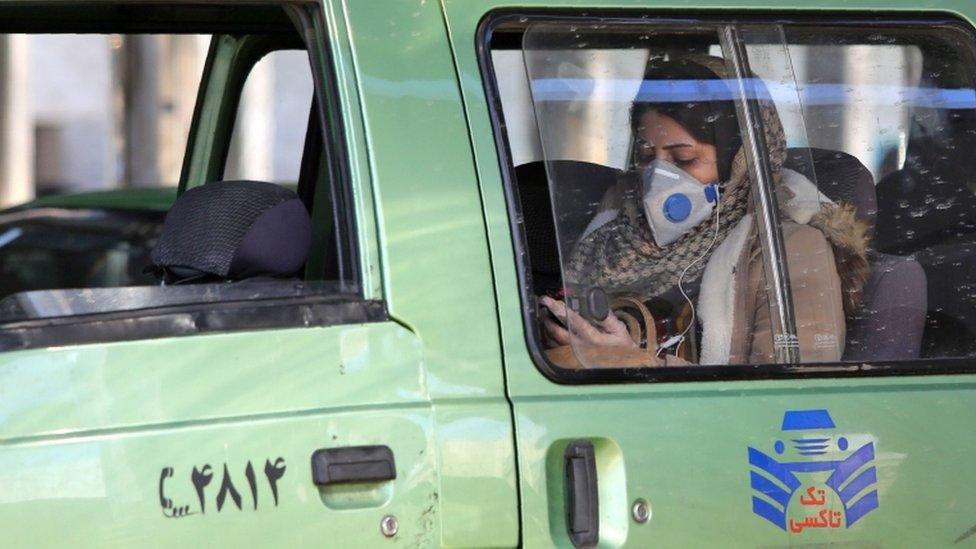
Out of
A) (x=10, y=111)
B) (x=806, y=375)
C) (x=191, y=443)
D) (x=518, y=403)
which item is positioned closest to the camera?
(x=191, y=443)

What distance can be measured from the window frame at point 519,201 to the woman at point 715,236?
0.08 m

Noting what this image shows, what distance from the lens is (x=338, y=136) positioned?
2760 millimetres

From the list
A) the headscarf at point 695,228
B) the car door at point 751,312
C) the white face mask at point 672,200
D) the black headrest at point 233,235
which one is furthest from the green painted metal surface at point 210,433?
the white face mask at point 672,200

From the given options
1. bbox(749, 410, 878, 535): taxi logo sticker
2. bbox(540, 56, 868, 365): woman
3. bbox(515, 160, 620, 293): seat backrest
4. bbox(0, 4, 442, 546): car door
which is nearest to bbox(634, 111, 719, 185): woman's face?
bbox(540, 56, 868, 365): woman

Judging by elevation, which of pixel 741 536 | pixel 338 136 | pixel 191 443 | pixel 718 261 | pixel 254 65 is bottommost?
pixel 741 536

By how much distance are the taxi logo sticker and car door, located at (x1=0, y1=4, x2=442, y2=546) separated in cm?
58

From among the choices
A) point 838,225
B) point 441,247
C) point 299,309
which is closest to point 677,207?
point 838,225

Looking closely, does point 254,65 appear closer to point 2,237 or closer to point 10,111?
point 2,237

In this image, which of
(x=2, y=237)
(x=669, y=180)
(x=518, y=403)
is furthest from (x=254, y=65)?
(x=2, y=237)

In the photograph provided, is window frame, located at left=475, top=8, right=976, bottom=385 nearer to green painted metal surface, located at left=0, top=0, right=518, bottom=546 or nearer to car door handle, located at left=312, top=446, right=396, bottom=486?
green painted metal surface, located at left=0, top=0, right=518, bottom=546

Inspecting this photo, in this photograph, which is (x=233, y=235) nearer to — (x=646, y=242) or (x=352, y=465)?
(x=352, y=465)

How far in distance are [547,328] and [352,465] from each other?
1.45ft

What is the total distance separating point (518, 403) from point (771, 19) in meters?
0.92

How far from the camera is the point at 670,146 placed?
3.03 metres
